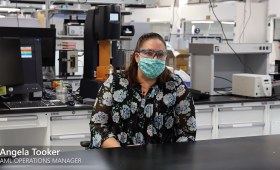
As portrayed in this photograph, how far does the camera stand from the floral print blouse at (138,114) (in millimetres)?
2346

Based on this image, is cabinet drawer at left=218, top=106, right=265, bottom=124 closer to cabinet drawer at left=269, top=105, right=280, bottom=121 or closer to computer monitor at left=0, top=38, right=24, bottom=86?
cabinet drawer at left=269, top=105, right=280, bottom=121

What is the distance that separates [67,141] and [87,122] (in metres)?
0.23

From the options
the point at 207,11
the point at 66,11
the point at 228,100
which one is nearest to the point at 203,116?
the point at 228,100

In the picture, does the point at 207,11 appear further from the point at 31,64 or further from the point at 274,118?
the point at 31,64

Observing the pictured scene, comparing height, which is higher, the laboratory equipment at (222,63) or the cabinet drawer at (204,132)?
the laboratory equipment at (222,63)

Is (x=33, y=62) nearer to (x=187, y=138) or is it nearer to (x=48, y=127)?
(x=48, y=127)

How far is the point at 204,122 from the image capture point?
377 cm

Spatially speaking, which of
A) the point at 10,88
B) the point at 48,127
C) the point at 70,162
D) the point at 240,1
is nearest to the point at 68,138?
the point at 48,127

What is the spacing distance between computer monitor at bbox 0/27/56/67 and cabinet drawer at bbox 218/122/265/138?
1.73m

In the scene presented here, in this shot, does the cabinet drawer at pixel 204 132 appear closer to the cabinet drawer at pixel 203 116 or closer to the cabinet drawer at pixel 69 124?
the cabinet drawer at pixel 203 116

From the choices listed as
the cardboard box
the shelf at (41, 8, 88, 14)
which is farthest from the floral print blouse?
the shelf at (41, 8, 88, 14)

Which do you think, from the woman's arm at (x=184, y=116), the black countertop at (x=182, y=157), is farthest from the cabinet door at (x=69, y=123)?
the black countertop at (x=182, y=157)

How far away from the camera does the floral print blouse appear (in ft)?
7.70

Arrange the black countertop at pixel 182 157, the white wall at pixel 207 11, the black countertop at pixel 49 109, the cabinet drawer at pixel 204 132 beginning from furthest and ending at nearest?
1. the white wall at pixel 207 11
2. the cabinet drawer at pixel 204 132
3. the black countertop at pixel 49 109
4. the black countertop at pixel 182 157
